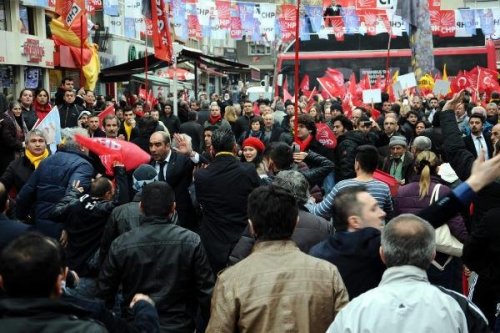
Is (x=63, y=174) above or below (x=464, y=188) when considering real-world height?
below

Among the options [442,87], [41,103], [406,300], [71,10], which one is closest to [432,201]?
[406,300]

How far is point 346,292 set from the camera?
404 centimetres

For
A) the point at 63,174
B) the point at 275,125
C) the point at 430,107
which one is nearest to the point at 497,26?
the point at 430,107

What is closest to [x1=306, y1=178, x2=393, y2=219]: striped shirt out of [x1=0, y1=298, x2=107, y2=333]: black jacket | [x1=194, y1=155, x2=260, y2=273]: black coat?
[x1=194, y1=155, x2=260, y2=273]: black coat

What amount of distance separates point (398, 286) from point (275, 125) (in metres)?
9.23

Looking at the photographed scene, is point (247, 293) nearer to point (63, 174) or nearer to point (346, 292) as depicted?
point (346, 292)

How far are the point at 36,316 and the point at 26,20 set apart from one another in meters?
27.2

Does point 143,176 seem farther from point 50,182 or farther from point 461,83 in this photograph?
point 461,83

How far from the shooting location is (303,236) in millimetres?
5418

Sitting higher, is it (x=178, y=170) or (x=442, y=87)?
(x=178, y=170)

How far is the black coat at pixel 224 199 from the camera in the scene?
22.5 ft

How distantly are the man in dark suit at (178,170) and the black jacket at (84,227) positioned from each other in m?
1.20

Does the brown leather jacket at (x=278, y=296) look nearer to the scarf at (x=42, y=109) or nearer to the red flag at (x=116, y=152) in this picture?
the red flag at (x=116, y=152)

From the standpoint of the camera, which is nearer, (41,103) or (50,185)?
(50,185)
